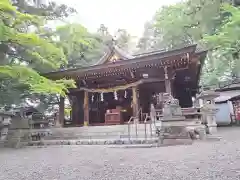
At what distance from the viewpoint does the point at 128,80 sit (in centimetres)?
1425

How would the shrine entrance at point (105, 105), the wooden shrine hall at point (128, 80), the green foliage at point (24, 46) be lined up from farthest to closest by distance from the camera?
the shrine entrance at point (105, 105)
the wooden shrine hall at point (128, 80)
the green foliage at point (24, 46)

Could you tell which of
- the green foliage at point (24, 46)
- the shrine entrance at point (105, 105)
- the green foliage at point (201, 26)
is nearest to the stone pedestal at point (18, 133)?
the green foliage at point (24, 46)

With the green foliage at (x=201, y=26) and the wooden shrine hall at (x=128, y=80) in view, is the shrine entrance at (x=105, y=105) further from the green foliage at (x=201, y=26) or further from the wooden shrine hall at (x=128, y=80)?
the green foliage at (x=201, y=26)

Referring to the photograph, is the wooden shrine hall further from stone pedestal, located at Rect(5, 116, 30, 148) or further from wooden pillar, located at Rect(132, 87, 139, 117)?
stone pedestal, located at Rect(5, 116, 30, 148)

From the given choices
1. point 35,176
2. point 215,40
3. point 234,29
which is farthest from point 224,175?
point 215,40

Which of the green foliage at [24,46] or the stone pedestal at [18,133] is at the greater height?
the green foliage at [24,46]

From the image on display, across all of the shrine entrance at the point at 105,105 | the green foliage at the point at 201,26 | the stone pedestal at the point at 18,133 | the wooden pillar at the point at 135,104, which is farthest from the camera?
the shrine entrance at the point at 105,105

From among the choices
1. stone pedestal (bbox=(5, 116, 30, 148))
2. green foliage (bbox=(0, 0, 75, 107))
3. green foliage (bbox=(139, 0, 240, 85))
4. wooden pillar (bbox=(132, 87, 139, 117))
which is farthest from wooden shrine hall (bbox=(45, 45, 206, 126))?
stone pedestal (bbox=(5, 116, 30, 148))

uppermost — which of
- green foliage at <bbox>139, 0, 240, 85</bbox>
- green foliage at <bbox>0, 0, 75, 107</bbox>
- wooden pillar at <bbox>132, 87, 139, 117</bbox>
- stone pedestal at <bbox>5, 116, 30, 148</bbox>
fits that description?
green foliage at <bbox>139, 0, 240, 85</bbox>

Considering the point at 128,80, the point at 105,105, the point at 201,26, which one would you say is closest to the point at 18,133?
the point at 128,80

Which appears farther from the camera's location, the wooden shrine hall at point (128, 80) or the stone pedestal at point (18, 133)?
the wooden shrine hall at point (128, 80)

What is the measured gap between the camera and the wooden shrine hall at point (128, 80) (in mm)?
11727

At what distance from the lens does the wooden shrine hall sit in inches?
462

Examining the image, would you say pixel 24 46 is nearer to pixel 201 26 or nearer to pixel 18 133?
pixel 18 133
